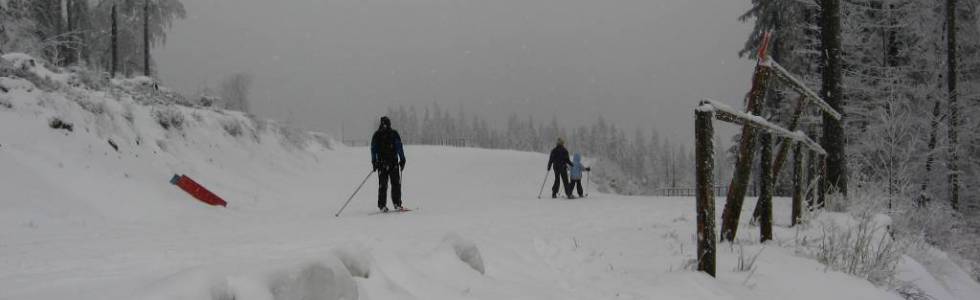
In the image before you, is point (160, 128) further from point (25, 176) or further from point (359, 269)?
point (359, 269)

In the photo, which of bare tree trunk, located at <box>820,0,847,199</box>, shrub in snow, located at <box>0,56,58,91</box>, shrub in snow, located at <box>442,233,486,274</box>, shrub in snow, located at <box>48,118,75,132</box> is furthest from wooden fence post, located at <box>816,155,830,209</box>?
shrub in snow, located at <box>0,56,58,91</box>

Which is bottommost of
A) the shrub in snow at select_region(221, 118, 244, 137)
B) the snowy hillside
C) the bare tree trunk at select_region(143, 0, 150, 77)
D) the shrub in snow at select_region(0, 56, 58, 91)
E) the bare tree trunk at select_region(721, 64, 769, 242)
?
the snowy hillside

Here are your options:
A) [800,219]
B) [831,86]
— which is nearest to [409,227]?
[800,219]

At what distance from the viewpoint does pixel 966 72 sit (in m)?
18.2

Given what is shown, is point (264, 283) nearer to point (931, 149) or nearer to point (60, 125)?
point (60, 125)

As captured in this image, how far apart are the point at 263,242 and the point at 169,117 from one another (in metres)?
9.47

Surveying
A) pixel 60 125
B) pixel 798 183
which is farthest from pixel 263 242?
pixel 798 183

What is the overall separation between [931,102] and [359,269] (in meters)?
20.8

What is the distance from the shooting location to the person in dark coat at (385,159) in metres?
9.51

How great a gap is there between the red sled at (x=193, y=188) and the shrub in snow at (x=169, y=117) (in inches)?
150

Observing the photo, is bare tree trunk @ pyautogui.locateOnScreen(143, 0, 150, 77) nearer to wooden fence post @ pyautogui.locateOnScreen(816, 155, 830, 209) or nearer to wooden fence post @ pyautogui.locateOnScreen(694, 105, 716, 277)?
wooden fence post @ pyautogui.locateOnScreen(816, 155, 830, 209)

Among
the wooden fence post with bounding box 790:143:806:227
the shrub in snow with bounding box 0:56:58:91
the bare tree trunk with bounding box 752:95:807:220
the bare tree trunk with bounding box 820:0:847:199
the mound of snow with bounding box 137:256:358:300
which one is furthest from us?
the bare tree trunk with bounding box 820:0:847:199

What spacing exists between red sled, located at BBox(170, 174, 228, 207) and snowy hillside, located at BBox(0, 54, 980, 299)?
198 millimetres

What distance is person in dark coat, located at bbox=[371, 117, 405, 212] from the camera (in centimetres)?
951
